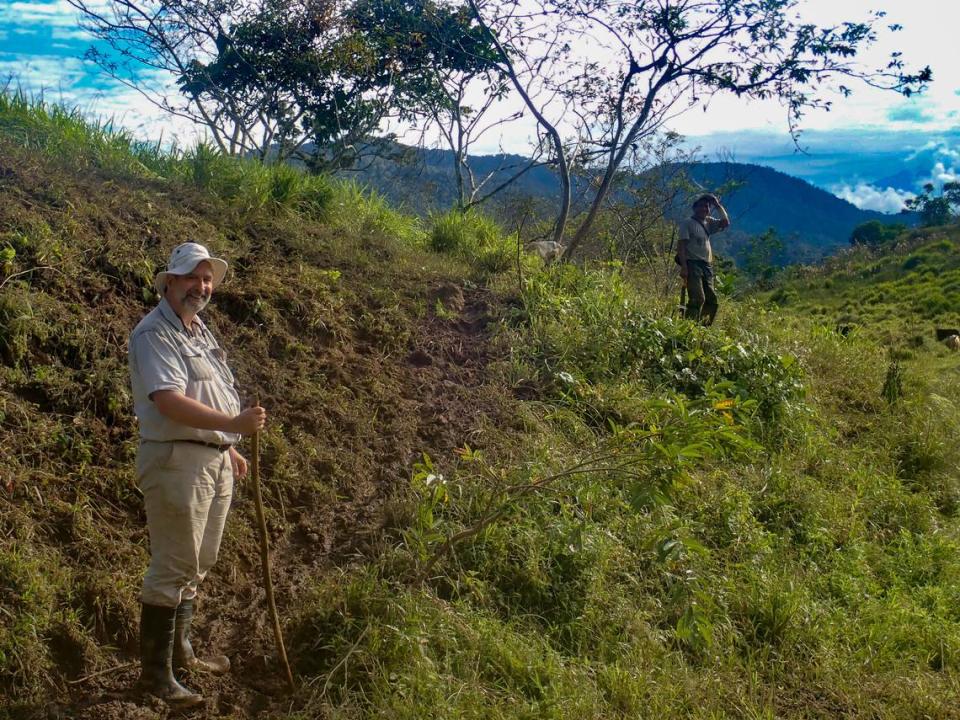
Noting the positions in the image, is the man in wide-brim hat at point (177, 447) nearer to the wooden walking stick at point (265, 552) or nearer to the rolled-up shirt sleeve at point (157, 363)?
the rolled-up shirt sleeve at point (157, 363)

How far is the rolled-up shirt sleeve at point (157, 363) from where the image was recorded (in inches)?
113

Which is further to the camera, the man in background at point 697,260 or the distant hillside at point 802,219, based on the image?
the distant hillside at point 802,219

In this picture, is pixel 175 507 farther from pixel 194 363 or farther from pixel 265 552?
pixel 194 363

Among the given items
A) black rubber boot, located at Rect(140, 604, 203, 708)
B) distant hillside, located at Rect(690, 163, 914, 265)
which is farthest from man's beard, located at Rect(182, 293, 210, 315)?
distant hillside, located at Rect(690, 163, 914, 265)

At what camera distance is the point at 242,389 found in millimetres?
5031

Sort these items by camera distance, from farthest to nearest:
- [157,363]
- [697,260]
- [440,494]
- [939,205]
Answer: [939,205] → [697,260] → [440,494] → [157,363]

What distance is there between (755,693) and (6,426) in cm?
355

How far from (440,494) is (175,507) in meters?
1.20

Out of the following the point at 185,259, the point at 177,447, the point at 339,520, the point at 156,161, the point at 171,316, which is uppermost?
the point at 156,161

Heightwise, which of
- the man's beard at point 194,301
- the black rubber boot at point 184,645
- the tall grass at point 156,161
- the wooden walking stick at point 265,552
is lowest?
the black rubber boot at point 184,645

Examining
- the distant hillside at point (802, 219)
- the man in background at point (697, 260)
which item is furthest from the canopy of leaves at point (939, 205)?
the man in background at point (697, 260)

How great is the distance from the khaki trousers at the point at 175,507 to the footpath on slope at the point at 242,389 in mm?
476

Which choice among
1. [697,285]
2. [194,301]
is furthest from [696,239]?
[194,301]

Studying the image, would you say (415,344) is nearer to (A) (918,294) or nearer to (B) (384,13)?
(B) (384,13)
